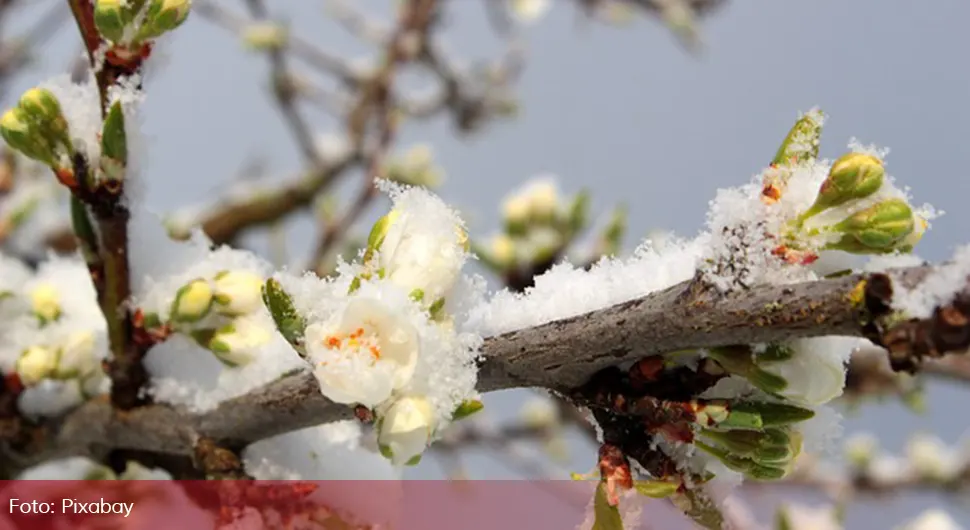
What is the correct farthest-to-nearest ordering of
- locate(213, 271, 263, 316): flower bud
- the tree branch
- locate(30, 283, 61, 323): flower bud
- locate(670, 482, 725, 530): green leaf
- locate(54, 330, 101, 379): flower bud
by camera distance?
locate(30, 283, 61, 323): flower bud
locate(54, 330, 101, 379): flower bud
locate(213, 271, 263, 316): flower bud
locate(670, 482, 725, 530): green leaf
the tree branch

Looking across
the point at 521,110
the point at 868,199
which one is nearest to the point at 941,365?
the point at 868,199

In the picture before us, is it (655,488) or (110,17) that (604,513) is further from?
(110,17)

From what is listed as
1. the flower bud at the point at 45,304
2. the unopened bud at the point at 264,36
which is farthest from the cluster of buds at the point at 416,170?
the flower bud at the point at 45,304

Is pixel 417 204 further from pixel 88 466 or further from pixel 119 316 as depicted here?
pixel 88 466

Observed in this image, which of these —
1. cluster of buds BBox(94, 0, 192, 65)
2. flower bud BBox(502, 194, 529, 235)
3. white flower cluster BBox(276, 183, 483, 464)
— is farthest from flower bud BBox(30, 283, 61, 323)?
flower bud BBox(502, 194, 529, 235)

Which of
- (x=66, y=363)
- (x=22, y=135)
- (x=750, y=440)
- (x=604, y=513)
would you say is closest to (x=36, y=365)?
(x=66, y=363)

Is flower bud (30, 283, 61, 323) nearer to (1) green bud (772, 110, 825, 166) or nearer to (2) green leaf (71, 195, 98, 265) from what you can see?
(2) green leaf (71, 195, 98, 265)

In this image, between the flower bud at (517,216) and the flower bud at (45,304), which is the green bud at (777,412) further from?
the flower bud at (517,216)
